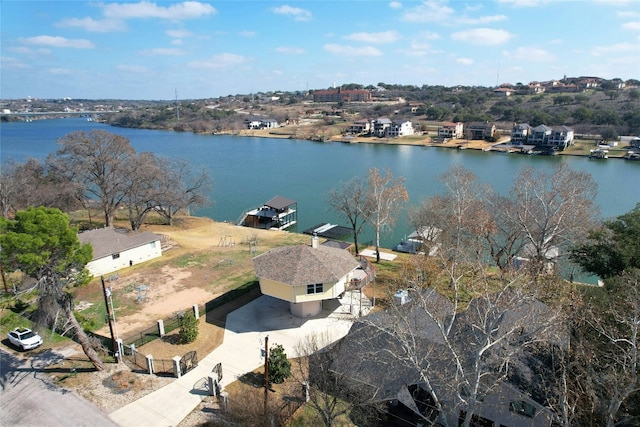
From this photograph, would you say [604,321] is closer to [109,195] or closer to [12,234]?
[12,234]

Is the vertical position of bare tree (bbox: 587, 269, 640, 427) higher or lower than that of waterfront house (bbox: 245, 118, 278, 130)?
lower

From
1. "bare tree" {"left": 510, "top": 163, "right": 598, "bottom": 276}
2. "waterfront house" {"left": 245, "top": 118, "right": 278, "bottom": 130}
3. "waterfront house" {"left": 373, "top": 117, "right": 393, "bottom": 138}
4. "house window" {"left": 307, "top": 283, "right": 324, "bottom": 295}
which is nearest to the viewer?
"house window" {"left": 307, "top": 283, "right": 324, "bottom": 295}

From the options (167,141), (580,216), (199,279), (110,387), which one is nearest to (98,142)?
(199,279)

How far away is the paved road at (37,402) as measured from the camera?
52.6 feet

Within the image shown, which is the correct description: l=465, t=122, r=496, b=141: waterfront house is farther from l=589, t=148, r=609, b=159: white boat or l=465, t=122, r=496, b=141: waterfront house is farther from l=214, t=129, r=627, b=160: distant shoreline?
l=589, t=148, r=609, b=159: white boat

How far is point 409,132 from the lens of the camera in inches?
5354

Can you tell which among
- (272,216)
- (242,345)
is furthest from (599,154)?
(242,345)

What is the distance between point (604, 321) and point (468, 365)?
5.48 m

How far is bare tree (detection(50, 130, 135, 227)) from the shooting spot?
39625mm

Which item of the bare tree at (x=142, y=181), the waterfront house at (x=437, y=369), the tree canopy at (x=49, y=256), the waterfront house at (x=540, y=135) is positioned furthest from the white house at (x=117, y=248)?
the waterfront house at (x=540, y=135)

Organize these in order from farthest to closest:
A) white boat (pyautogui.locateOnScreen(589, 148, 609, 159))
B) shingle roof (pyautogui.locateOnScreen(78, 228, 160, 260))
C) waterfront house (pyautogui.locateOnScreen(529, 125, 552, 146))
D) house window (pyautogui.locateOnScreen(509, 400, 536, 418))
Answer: waterfront house (pyautogui.locateOnScreen(529, 125, 552, 146))
white boat (pyautogui.locateOnScreen(589, 148, 609, 159))
shingle roof (pyautogui.locateOnScreen(78, 228, 160, 260))
house window (pyautogui.locateOnScreen(509, 400, 536, 418))

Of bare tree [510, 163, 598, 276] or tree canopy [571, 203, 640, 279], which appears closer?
tree canopy [571, 203, 640, 279]

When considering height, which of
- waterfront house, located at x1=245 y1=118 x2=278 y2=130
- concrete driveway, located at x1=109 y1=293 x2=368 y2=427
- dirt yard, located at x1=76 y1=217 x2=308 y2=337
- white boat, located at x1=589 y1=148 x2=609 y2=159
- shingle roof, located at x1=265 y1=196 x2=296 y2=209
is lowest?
concrete driveway, located at x1=109 y1=293 x2=368 y2=427

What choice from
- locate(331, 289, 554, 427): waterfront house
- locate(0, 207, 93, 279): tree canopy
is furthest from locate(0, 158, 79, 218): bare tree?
locate(331, 289, 554, 427): waterfront house
